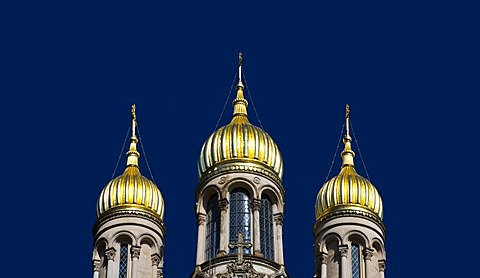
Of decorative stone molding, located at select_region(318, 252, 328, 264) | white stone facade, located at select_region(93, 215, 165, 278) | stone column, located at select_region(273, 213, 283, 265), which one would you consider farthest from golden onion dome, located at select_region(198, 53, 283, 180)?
decorative stone molding, located at select_region(318, 252, 328, 264)

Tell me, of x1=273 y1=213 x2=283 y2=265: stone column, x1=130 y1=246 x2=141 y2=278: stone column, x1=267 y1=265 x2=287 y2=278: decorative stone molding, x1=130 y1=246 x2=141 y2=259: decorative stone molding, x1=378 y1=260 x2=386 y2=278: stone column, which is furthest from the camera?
x1=378 y1=260 x2=386 y2=278: stone column

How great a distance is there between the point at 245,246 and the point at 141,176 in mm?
7866

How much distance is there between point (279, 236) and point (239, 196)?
6.75 ft

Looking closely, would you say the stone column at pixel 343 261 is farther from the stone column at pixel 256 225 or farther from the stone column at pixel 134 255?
the stone column at pixel 134 255

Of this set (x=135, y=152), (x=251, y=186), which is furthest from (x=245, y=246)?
(x=135, y=152)

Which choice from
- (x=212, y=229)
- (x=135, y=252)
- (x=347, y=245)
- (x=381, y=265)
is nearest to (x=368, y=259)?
(x=381, y=265)

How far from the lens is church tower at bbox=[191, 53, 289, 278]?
79.6 metres

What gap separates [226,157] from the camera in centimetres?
8169

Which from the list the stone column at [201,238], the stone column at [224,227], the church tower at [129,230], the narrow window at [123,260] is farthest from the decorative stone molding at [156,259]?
the stone column at [224,227]

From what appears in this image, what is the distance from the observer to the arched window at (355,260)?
265 ft

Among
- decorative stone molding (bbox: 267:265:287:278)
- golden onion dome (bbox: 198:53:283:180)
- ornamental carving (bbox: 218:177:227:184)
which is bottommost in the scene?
decorative stone molding (bbox: 267:265:287:278)

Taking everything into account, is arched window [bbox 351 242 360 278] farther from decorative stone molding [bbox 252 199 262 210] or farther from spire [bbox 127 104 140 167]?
spire [bbox 127 104 140 167]

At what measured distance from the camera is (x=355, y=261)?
267ft

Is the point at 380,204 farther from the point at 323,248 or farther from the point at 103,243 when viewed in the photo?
the point at 103,243
